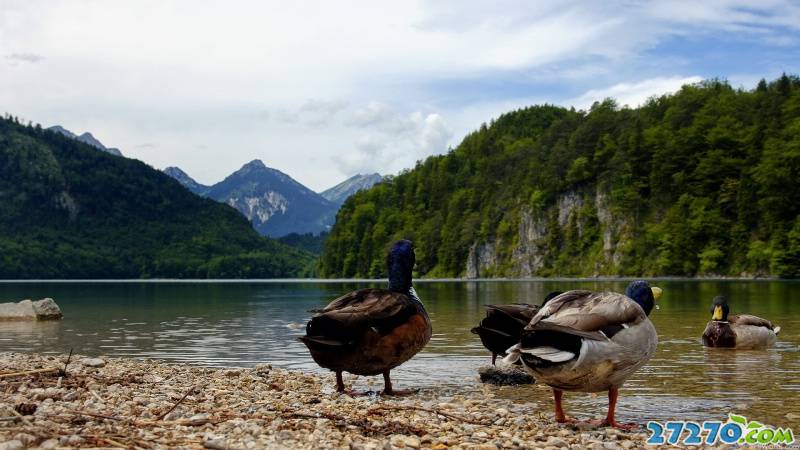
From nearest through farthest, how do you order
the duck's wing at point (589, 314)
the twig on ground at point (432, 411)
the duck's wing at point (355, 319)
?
the duck's wing at point (589, 314) → the twig on ground at point (432, 411) → the duck's wing at point (355, 319)

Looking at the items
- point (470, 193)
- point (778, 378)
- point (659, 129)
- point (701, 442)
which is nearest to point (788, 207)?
point (659, 129)

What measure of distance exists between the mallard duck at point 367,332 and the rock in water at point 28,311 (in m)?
28.7

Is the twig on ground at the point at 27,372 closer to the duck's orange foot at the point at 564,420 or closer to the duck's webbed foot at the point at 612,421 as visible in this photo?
the duck's orange foot at the point at 564,420

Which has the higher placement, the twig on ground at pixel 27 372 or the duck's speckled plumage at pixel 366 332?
the duck's speckled plumage at pixel 366 332

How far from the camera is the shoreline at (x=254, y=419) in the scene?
7859 mm

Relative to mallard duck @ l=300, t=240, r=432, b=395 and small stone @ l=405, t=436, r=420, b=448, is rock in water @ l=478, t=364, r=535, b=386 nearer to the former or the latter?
mallard duck @ l=300, t=240, r=432, b=395

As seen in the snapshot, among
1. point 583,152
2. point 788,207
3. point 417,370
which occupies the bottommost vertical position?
point 417,370

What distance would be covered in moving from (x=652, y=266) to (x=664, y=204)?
55.4 feet

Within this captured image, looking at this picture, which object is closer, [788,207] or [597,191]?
[788,207]

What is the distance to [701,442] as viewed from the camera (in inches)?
374

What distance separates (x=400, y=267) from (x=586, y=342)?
17.2ft

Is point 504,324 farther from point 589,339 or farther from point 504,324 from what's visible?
point 589,339

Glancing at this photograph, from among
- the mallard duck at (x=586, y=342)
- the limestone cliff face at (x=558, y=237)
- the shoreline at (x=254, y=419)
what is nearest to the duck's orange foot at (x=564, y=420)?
the shoreline at (x=254, y=419)

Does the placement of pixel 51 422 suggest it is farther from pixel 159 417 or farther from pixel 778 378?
pixel 778 378
